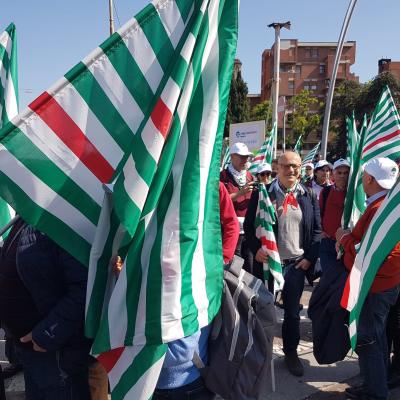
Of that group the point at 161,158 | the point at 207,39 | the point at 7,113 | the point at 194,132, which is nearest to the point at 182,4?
the point at 207,39

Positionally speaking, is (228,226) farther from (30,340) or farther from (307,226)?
(30,340)

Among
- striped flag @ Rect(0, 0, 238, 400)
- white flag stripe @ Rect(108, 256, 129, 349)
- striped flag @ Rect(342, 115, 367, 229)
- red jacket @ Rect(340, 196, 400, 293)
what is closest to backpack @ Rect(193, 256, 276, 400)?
striped flag @ Rect(0, 0, 238, 400)

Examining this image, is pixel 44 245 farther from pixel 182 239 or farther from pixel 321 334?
pixel 321 334

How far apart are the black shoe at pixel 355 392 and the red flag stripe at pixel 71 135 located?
250 cm

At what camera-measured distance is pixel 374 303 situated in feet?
9.77

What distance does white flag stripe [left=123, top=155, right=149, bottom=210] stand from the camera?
1.61 metres

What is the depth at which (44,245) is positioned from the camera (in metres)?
1.94

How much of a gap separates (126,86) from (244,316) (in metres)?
1.11

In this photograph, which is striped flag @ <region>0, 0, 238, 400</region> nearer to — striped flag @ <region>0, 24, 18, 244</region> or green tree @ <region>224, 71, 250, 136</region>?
striped flag @ <region>0, 24, 18, 244</region>

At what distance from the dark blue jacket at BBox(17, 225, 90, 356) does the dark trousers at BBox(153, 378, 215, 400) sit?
489 mm

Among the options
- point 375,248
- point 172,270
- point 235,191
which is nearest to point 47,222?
point 172,270

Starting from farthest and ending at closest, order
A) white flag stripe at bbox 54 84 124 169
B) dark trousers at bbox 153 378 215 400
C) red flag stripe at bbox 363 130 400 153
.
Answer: red flag stripe at bbox 363 130 400 153 → dark trousers at bbox 153 378 215 400 → white flag stripe at bbox 54 84 124 169

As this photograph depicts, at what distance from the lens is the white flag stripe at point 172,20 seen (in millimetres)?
1752

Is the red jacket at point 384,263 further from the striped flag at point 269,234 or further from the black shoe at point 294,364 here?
the black shoe at point 294,364
